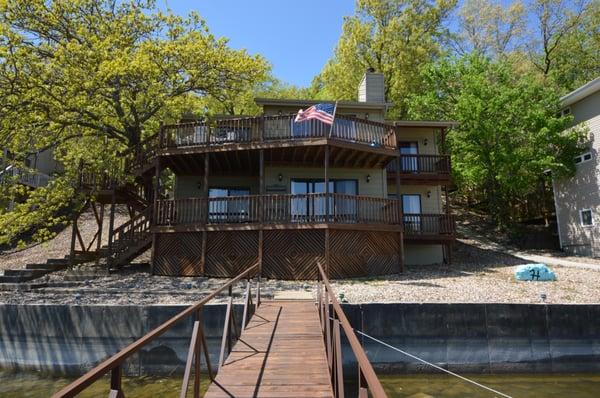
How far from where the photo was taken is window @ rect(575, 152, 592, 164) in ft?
67.9

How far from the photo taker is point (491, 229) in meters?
27.0

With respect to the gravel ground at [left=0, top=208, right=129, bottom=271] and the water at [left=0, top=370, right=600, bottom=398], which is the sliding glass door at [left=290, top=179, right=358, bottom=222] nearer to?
the water at [left=0, top=370, right=600, bottom=398]

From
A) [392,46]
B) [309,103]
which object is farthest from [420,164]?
[392,46]

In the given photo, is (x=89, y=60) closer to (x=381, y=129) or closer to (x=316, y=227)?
(x=316, y=227)

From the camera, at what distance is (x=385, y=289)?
12062mm

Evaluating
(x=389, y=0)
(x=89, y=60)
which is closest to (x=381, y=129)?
(x=89, y=60)

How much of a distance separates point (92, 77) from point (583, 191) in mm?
25251

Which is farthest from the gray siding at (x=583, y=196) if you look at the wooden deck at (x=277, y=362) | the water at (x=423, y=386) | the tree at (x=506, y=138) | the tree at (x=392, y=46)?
the wooden deck at (x=277, y=362)

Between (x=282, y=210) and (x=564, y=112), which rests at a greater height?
(x=564, y=112)

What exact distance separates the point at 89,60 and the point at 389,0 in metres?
27.9

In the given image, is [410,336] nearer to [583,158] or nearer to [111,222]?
[111,222]

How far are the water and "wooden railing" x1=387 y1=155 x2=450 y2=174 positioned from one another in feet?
40.3

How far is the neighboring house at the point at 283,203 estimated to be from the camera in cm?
1470

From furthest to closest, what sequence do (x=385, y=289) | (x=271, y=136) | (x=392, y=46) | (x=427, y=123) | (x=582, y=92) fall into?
(x=392, y=46) → (x=582, y=92) → (x=427, y=123) → (x=271, y=136) → (x=385, y=289)
